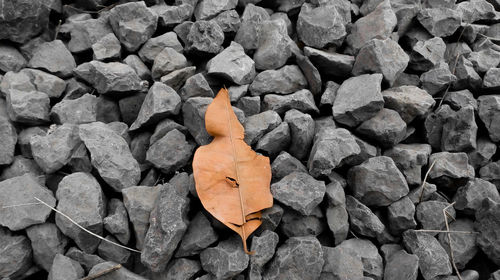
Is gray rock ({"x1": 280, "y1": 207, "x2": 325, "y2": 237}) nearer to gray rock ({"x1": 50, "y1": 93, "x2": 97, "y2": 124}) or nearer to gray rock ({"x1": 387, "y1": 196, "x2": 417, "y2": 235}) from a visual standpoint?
gray rock ({"x1": 387, "y1": 196, "x2": 417, "y2": 235})

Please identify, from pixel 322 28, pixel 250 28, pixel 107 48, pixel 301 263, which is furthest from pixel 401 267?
pixel 107 48

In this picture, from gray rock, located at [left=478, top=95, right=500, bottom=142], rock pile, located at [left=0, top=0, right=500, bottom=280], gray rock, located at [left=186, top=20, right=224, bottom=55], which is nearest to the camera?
rock pile, located at [left=0, top=0, right=500, bottom=280]

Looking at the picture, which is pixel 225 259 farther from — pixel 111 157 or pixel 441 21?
pixel 441 21

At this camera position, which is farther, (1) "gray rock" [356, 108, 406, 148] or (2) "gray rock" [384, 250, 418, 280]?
(1) "gray rock" [356, 108, 406, 148]

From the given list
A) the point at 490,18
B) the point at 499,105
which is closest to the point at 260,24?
the point at 499,105

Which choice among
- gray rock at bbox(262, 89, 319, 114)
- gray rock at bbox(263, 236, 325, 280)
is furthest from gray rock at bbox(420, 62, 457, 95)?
gray rock at bbox(263, 236, 325, 280)

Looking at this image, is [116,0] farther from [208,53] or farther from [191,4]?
[208,53]
